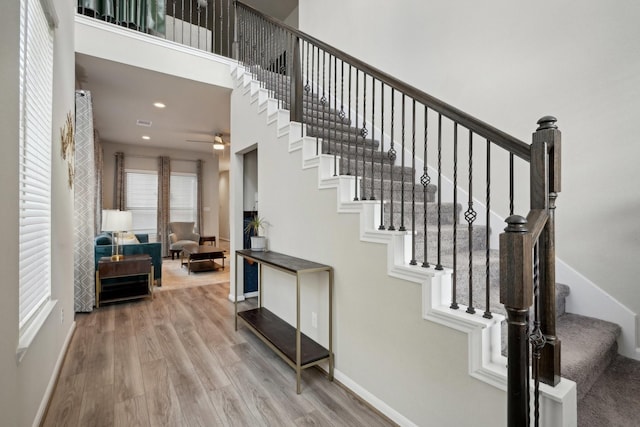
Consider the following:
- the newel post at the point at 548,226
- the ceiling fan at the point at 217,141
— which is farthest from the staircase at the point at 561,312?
the ceiling fan at the point at 217,141

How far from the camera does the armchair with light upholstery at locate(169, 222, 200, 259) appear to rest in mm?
7444

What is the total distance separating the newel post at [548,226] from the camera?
1.15 meters

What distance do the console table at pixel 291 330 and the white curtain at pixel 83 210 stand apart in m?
2.14

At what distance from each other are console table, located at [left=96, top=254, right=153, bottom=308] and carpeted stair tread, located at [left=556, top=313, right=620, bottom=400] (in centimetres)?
446

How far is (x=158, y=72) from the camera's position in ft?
12.4

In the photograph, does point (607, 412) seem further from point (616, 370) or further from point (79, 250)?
point (79, 250)

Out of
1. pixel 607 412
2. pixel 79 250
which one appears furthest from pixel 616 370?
pixel 79 250

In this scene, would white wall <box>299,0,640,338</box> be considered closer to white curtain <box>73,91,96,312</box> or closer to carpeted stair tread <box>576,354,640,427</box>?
carpeted stair tread <box>576,354,640,427</box>

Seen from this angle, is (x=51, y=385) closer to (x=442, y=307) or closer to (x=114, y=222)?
(x=114, y=222)

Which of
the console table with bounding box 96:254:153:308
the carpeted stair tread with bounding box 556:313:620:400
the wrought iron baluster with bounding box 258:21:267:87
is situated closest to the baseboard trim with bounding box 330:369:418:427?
the carpeted stair tread with bounding box 556:313:620:400

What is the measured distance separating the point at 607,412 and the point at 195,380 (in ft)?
7.98

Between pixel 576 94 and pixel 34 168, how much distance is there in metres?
3.49

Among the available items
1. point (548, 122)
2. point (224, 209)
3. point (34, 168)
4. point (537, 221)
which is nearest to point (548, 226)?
point (537, 221)

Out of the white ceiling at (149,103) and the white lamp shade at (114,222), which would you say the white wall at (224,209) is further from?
the white lamp shade at (114,222)
